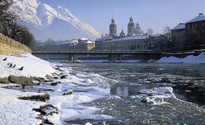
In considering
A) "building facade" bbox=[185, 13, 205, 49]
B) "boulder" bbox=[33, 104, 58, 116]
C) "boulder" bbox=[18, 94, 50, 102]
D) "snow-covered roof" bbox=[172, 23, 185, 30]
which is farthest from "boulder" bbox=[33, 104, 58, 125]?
"snow-covered roof" bbox=[172, 23, 185, 30]

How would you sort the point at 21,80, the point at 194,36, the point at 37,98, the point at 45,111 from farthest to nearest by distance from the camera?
the point at 194,36
the point at 21,80
the point at 37,98
the point at 45,111

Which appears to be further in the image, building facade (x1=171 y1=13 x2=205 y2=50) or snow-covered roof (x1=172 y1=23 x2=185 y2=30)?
snow-covered roof (x1=172 y1=23 x2=185 y2=30)

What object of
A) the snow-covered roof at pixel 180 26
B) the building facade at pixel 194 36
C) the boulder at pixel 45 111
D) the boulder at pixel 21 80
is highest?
the snow-covered roof at pixel 180 26

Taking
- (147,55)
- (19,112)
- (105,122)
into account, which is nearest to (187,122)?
(105,122)

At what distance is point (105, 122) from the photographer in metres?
10.0

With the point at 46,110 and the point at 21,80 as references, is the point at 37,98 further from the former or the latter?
the point at 21,80

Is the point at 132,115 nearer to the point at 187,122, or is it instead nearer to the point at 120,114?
the point at 120,114

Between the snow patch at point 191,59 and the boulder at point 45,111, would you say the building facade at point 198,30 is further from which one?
the boulder at point 45,111

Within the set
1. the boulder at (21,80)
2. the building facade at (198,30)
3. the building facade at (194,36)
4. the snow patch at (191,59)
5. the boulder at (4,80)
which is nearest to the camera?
the boulder at (4,80)

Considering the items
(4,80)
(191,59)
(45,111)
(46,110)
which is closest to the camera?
(45,111)

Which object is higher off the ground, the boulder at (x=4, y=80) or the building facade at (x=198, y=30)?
the building facade at (x=198, y=30)

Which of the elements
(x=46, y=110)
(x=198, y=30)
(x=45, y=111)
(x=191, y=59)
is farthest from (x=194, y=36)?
(x=45, y=111)

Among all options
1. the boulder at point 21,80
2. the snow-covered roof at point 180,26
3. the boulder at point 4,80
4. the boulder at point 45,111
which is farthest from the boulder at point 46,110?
the snow-covered roof at point 180,26

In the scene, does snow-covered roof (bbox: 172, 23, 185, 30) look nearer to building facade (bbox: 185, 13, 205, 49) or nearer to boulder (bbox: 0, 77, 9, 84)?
building facade (bbox: 185, 13, 205, 49)
